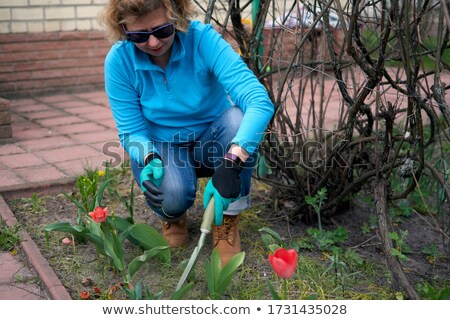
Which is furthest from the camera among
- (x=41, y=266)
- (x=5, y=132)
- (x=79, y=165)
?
(x=5, y=132)

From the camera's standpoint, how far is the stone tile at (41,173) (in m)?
3.37

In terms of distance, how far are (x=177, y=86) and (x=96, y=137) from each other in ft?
6.27

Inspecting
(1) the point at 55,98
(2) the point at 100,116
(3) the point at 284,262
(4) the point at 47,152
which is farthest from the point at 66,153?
(3) the point at 284,262

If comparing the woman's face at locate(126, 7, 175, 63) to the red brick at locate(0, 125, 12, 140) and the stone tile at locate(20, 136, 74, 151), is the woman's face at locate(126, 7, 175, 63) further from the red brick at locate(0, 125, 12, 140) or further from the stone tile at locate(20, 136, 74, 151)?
the red brick at locate(0, 125, 12, 140)

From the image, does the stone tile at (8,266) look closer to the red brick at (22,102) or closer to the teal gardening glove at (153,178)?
the teal gardening glove at (153,178)

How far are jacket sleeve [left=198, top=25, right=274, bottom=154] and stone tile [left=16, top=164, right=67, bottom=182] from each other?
1324 millimetres

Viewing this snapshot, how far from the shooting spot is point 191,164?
270cm

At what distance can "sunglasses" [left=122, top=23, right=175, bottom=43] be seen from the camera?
2258 millimetres

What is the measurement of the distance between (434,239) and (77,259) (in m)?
1.52

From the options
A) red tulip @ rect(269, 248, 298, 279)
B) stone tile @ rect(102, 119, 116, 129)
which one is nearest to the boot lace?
red tulip @ rect(269, 248, 298, 279)

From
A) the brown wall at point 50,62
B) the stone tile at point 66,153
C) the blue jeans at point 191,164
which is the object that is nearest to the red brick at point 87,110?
the brown wall at point 50,62

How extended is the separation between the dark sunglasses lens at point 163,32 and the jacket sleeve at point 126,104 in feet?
0.84

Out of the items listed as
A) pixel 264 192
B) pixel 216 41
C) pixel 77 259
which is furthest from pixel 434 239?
pixel 77 259

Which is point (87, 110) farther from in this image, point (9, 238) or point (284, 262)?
point (284, 262)
